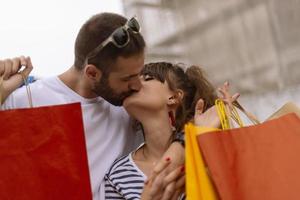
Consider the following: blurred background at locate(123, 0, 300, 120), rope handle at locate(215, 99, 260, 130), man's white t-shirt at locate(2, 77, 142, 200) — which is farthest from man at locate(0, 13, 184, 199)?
blurred background at locate(123, 0, 300, 120)

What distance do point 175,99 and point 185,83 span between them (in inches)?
2.3

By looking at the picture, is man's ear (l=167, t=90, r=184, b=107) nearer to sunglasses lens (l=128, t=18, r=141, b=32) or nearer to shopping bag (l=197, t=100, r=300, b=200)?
sunglasses lens (l=128, t=18, r=141, b=32)

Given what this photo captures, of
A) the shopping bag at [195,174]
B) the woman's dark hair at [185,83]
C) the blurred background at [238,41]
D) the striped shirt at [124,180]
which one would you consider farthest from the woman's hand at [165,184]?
the blurred background at [238,41]

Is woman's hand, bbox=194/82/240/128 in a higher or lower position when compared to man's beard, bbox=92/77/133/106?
lower

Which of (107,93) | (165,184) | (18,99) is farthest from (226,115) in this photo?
(18,99)

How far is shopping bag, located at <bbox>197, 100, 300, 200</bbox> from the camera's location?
0.58 m

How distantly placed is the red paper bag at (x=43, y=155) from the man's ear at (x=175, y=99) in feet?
0.91

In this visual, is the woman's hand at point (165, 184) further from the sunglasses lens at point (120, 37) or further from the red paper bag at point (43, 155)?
the sunglasses lens at point (120, 37)

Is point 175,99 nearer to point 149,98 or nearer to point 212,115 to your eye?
point 149,98

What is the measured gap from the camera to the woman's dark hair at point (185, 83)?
923 millimetres

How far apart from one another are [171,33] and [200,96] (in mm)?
994

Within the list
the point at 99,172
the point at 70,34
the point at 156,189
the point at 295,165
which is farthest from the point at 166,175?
the point at 70,34

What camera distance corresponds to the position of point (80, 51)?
981mm

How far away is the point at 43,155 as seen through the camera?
67 centimetres
